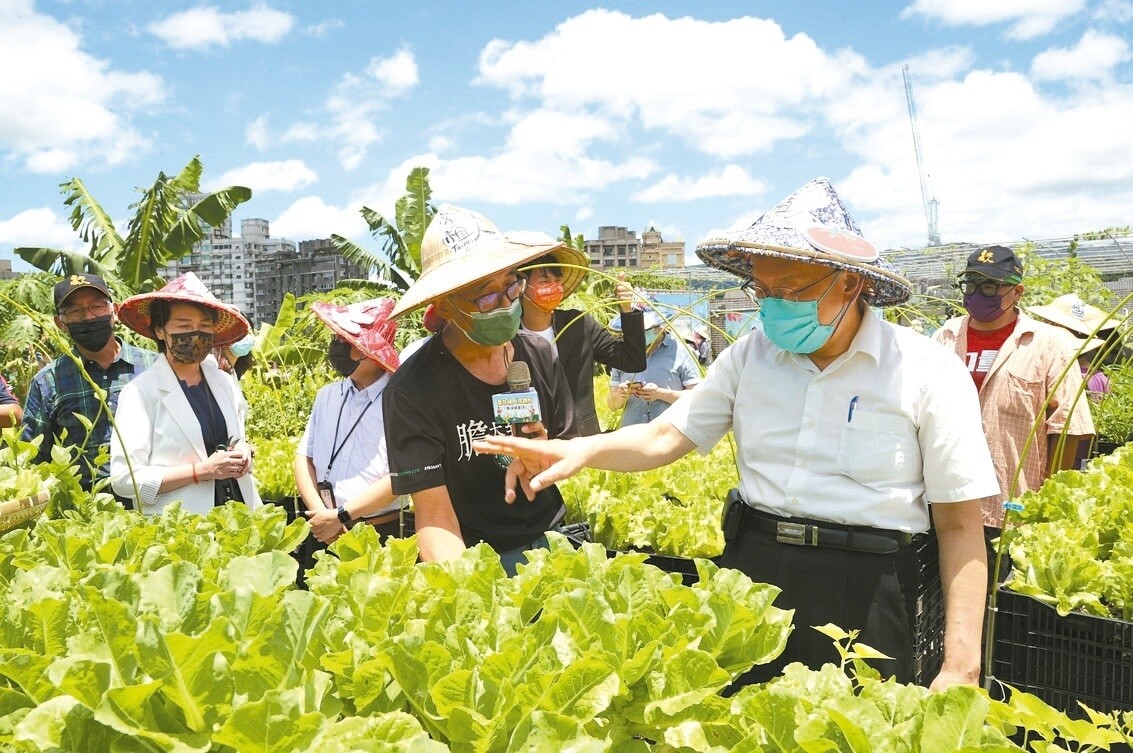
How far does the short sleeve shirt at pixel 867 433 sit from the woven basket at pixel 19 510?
1.83 meters

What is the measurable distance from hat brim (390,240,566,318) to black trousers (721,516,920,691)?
111 cm

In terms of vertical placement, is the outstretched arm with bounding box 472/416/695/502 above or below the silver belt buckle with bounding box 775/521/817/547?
above

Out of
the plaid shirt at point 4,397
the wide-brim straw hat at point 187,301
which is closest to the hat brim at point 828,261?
the wide-brim straw hat at point 187,301

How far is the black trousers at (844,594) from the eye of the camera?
231 cm

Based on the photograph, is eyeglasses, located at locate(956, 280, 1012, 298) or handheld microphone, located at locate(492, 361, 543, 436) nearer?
handheld microphone, located at locate(492, 361, 543, 436)

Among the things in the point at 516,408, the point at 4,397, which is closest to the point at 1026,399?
the point at 516,408

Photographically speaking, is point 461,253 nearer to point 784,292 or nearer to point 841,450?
point 784,292

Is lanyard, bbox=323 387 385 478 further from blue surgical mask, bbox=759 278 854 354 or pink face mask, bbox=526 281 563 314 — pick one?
blue surgical mask, bbox=759 278 854 354

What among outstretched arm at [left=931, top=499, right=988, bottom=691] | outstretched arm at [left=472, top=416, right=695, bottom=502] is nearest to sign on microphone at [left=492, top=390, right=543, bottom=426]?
outstretched arm at [left=472, top=416, right=695, bottom=502]

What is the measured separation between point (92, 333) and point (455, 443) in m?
2.57

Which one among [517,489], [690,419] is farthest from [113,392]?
[690,419]

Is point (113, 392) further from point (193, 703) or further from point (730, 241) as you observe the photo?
point (193, 703)

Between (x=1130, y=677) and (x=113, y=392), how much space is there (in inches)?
173

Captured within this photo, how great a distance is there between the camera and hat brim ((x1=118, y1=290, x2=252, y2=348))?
12.2 feet
